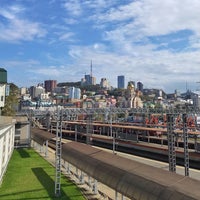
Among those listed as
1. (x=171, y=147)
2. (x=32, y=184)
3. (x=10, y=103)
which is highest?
(x=10, y=103)

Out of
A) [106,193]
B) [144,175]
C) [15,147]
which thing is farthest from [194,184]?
[15,147]

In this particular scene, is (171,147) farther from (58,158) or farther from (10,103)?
(10,103)

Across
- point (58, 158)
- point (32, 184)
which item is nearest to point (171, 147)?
point (58, 158)

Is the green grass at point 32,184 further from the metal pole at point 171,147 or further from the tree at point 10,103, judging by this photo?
the tree at point 10,103

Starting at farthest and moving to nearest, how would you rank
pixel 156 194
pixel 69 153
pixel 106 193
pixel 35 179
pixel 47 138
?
1. pixel 47 138
2. pixel 35 179
3. pixel 69 153
4. pixel 106 193
5. pixel 156 194

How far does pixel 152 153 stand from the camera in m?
41.3

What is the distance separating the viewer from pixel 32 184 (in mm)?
21297

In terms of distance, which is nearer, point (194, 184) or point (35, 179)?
point (194, 184)

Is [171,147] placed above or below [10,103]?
below

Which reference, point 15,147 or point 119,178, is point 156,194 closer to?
point 119,178

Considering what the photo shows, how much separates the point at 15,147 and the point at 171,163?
28242 millimetres

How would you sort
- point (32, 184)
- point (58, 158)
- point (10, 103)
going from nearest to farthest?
point (58, 158)
point (32, 184)
point (10, 103)

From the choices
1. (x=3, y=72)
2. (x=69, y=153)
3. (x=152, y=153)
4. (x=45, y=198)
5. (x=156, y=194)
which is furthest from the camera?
(x=3, y=72)

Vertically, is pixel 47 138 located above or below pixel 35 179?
above
